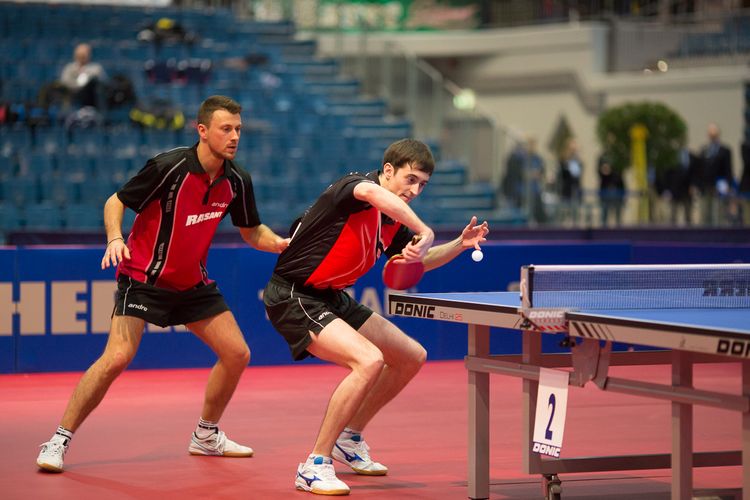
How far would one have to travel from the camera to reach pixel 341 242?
6.21 m

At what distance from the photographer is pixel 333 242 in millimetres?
6211

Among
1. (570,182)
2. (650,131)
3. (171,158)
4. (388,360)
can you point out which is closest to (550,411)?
(388,360)

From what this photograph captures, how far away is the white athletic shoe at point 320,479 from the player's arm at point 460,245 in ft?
3.71

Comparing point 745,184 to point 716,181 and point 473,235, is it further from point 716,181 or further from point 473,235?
point 473,235

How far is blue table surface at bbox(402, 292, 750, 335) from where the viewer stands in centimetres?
468

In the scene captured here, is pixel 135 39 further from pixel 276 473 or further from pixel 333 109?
pixel 276 473

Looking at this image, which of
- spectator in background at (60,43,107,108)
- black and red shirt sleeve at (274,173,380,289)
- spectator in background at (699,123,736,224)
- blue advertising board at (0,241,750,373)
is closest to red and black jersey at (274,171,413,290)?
black and red shirt sleeve at (274,173,380,289)

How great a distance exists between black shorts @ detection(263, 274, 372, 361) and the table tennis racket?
1.70 ft

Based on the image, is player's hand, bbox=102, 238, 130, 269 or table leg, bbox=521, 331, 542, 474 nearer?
table leg, bbox=521, 331, 542, 474

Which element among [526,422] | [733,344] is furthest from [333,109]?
[733,344]

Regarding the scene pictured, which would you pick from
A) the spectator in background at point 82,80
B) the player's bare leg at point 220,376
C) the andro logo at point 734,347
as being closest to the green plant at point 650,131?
the spectator in background at point 82,80

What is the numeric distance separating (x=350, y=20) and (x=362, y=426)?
64.4 ft

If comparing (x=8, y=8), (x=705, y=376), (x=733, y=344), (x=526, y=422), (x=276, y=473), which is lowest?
(x=705, y=376)

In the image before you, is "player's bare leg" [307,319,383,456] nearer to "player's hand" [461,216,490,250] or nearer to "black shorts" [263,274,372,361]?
"black shorts" [263,274,372,361]
